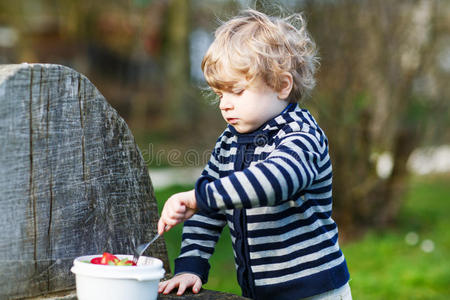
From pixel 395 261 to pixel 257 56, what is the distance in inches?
128

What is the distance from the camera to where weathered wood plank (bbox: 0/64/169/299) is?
66.5 inches

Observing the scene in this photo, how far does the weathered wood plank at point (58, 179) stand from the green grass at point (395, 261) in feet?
6.87

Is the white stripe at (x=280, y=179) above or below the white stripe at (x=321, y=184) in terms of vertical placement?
above

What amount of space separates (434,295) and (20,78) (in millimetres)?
3269

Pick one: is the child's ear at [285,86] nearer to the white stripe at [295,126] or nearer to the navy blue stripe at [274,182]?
the white stripe at [295,126]

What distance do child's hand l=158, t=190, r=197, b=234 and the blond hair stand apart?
0.46 metres

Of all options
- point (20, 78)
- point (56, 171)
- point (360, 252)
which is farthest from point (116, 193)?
point (360, 252)

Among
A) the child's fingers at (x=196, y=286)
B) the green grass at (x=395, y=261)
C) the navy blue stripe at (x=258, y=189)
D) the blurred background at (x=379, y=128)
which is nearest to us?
the navy blue stripe at (x=258, y=189)

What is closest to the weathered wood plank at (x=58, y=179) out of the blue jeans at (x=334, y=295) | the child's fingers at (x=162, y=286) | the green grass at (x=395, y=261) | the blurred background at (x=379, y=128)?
the child's fingers at (x=162, y=286)

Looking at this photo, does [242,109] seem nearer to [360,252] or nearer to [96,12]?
[360,252]

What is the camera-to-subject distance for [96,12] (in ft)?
55.0

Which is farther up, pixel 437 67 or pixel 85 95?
pixel 437 67

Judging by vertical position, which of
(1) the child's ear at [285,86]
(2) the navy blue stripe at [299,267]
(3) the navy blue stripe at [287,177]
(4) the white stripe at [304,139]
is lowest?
(2) the navy blue stripe at [299,267]

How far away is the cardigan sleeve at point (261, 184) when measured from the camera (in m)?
1.59
